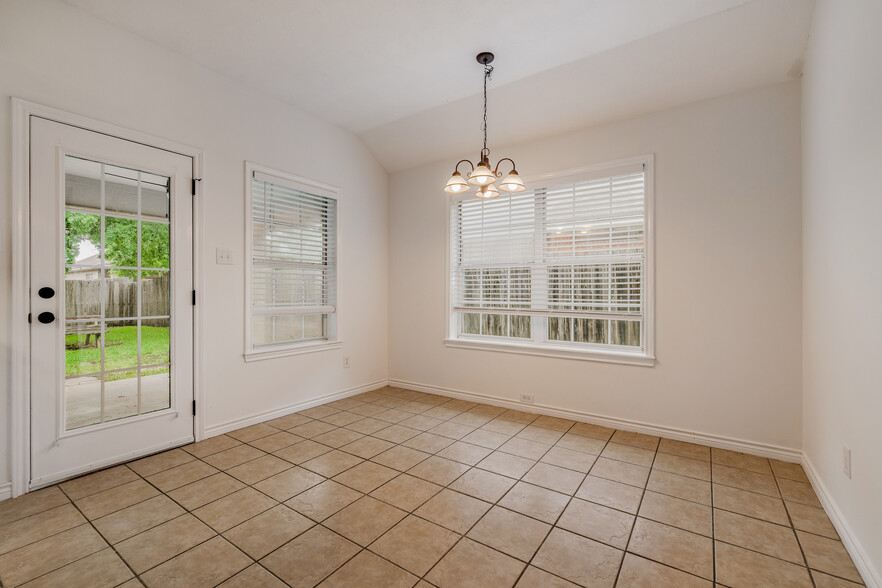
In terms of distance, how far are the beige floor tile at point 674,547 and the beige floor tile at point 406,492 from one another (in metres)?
1.07

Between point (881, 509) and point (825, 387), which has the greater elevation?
point (825, 387)

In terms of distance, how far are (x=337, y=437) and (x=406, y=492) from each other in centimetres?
106

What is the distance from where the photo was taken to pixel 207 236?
316 cm

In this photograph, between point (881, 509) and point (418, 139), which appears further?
point (418, 139)

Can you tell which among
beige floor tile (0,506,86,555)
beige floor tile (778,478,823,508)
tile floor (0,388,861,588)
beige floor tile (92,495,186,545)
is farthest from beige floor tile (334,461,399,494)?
beige floor tile (778,478,823,508)

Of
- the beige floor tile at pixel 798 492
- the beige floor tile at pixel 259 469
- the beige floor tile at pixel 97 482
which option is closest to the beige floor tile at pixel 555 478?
the beige floor tile at pixel 798 492

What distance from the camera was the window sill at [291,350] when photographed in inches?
Result: 138

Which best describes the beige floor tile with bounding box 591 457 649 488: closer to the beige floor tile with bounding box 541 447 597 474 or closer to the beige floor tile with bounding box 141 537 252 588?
the beige floor tile with bounding box 541 447 597 474

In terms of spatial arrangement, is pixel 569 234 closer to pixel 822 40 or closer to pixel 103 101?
pixel 822 40

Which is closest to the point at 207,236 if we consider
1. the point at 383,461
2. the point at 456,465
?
the point at 383,461

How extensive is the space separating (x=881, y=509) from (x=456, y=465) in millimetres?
1994

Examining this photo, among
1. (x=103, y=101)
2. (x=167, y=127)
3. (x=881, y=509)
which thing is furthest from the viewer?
(x=167, y=127)

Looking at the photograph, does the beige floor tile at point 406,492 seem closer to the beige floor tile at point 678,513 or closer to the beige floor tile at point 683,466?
the beige floor tile at point 678,513

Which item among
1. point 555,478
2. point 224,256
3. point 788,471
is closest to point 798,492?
point 788,471
